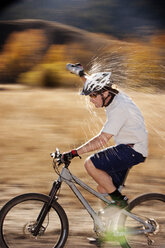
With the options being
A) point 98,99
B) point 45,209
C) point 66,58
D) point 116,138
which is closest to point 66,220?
point 45,209

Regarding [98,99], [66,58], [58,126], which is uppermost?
[98,99]

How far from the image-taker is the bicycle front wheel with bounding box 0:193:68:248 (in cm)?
401

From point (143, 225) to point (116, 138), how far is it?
2.84ft

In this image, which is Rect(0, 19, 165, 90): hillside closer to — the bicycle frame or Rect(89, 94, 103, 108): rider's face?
Rect(89, 94, 103, 108): rider's face

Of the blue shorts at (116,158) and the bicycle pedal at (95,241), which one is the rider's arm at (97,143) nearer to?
the blue shorts at (116,158)

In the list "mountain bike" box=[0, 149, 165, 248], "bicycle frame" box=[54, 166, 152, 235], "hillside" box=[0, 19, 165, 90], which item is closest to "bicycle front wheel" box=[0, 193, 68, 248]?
"mountain bike" box=[0, 149, 165, 248]

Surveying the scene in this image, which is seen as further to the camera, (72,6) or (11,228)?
(72,6)

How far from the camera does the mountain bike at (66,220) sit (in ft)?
13.3

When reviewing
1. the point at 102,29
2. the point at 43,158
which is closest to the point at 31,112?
the point at 43,158

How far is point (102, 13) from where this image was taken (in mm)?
80500

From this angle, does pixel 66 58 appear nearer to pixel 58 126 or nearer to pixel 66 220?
pixel 58 126

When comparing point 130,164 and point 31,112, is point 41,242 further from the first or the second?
point 31,112

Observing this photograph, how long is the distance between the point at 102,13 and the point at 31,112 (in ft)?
236

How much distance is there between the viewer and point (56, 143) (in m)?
8.55
